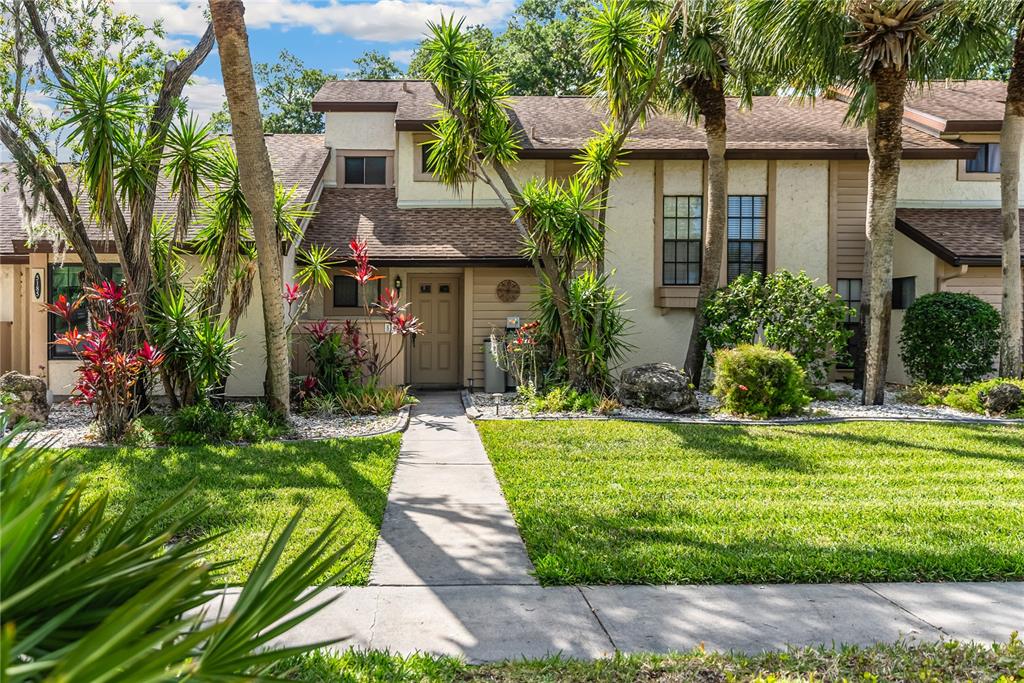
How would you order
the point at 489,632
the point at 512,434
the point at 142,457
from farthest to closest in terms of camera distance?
the point at 512,434
the point at 142,457
the point at 489,632

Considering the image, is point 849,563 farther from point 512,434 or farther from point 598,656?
point 512,434

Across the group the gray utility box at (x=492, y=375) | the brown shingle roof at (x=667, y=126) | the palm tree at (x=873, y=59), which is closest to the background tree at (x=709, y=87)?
the palm tree at (x=873, y=59)

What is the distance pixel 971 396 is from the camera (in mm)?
11859

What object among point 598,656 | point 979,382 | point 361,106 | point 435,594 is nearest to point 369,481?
point 435,594

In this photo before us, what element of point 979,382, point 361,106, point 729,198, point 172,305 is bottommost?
point 979,382

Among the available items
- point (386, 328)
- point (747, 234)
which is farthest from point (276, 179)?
point (747, 234)

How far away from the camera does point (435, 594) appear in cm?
478

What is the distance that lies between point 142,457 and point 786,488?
686cm

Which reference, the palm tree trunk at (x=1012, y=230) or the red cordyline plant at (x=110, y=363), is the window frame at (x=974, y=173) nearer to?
the palm tree trunk at (x=1012, y=230)

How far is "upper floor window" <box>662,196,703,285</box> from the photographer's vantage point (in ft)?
50.9

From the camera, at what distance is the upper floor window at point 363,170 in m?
17.2

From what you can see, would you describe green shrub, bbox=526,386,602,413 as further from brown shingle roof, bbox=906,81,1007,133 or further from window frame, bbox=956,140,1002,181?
window frame, bbox=956,140,1002,181

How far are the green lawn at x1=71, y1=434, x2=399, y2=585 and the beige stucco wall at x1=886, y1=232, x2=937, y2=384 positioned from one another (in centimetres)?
1056

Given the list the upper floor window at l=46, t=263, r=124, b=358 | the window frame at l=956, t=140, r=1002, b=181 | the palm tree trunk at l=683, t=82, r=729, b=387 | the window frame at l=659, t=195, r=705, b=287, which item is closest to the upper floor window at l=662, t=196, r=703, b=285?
the window frame at l=659, t=195, r=705, b=287
